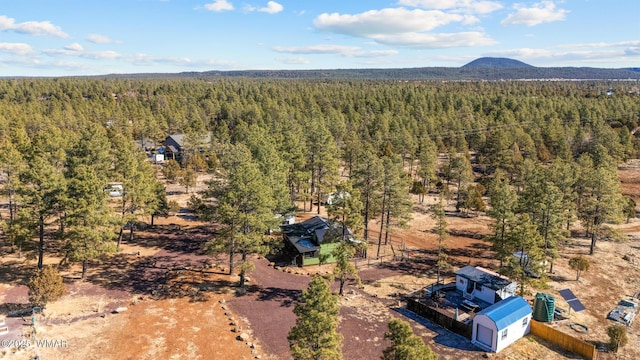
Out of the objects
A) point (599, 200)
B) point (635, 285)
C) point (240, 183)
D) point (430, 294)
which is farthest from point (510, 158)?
point (240, 183)

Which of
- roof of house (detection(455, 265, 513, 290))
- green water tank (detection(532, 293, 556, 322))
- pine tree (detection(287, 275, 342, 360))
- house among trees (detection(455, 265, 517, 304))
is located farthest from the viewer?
roof of house (detection(455, 265, 513, 290))

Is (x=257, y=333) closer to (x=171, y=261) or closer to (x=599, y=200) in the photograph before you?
(x=171, y=261)

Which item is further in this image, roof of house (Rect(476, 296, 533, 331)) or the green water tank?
the green water tank

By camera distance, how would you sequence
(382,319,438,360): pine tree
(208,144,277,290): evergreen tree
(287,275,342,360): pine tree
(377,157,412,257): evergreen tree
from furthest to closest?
(377,157,412,257): evergreen tree, (208,144,277,290): evergreen tree, (287,275,342,360): pine tree, (382,319,438,360): pine tree

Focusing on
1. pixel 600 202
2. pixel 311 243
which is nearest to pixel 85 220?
pixel 311 243

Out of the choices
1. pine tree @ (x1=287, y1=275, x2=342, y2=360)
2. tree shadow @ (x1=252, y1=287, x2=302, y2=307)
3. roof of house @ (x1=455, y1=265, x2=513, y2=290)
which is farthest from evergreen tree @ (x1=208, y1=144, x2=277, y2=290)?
roof of house @ (x1=455, y1=265, x2=513, y2=290)

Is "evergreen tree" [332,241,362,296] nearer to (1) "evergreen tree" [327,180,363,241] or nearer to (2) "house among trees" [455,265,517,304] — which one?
(1) "evergreen tree" [327,180,363,241]

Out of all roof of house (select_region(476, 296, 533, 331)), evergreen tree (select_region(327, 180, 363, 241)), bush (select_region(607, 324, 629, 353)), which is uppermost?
evergreen tree (select_region(327, 180, 363, 241))

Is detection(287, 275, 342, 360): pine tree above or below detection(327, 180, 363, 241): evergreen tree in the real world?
below
